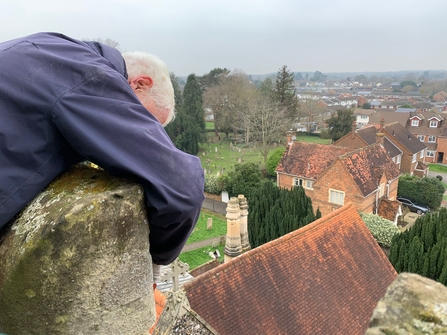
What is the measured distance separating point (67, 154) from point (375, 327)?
1341mm

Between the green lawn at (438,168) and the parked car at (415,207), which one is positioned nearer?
the parked car at (415,207)

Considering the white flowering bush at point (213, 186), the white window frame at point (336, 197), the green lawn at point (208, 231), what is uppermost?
the white window frame at point (336, 197)

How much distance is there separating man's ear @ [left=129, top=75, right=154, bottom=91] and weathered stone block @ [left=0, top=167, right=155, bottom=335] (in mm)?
531

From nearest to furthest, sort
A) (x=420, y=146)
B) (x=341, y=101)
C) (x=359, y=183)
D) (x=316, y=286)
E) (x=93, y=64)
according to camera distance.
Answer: (x=93, y=64)
(x=316, y=286)
(x=359, y=183)
(x=420, y=146)
(x=341, y=101)

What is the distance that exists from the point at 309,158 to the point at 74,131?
89.5 ft

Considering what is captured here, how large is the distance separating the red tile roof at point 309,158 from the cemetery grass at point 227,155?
1169 centimetres

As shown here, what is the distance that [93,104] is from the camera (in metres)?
1.42

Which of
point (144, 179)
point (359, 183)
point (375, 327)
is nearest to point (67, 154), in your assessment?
point (144, 179)

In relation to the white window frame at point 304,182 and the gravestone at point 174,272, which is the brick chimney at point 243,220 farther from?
the white window frame at point 304,182

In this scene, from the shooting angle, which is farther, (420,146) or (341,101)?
(341,101)

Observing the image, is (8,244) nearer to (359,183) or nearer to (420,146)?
(359,183)

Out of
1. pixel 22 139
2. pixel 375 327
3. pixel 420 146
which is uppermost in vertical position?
pixel 22 139

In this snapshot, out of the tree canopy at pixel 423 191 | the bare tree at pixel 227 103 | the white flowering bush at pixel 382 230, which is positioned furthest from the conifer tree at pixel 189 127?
the white flowering bush at pixel 382 230

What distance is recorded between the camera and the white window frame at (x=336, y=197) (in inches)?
871
